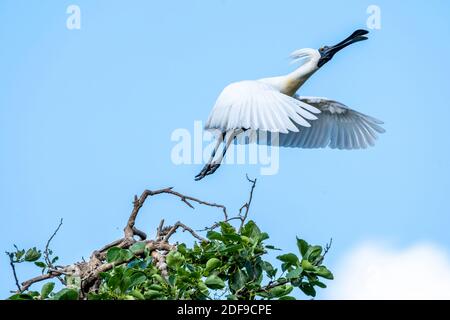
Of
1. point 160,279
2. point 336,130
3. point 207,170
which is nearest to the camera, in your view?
point 160,279

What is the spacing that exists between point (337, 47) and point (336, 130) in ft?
1.60

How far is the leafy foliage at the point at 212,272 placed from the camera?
253cm

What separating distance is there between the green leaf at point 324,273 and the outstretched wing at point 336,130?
261 cm

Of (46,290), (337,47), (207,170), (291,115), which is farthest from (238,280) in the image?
(337,47)

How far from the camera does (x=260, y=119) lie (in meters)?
4.14

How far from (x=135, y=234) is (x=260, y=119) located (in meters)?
1.36

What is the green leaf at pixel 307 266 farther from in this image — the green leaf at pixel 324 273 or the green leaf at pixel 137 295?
the green leaf at pixel 137 295

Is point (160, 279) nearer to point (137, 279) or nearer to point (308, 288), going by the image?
point (137, 279)

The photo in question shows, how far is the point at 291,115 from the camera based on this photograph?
4.12 meters

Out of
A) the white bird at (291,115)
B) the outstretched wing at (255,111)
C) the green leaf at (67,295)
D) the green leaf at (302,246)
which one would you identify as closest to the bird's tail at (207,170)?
the white bird at (291,115)
